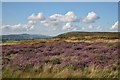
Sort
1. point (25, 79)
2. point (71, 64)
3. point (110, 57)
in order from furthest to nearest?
1. point (110, 57)
2. point (71, 64)
3. point (25, 79)

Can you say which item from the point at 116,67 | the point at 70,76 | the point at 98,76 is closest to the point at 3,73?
the point at 70,76

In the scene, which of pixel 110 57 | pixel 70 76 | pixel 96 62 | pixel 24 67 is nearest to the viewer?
pixel 70 76

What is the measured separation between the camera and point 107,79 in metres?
11.3

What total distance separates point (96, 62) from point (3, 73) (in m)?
6.28

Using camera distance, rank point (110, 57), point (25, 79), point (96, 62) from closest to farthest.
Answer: point (25, 79) < point (96, 62) < point (110, 57)

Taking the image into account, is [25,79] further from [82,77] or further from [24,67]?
[24,67]

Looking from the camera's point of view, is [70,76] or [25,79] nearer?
[25,79]

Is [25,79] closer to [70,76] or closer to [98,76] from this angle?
[70,76]

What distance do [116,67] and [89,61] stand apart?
2.17 m

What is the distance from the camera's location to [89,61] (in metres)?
Answer: 16.3

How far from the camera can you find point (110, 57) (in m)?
18.3

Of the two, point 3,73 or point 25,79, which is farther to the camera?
point 3,73

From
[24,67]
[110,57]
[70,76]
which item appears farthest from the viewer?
[110,57]

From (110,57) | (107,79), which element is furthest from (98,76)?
(110,57)
